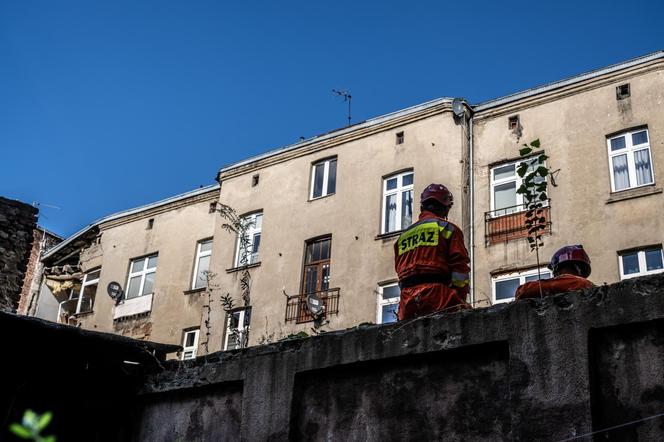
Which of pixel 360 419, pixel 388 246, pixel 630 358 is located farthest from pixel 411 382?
pixel 388 246

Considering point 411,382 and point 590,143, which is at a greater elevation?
point 590,143

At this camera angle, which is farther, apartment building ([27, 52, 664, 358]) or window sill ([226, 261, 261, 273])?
window sill ([226, 261, 261, 273])

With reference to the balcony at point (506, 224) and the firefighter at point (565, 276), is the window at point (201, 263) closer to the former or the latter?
the balcony at point (506, 224)

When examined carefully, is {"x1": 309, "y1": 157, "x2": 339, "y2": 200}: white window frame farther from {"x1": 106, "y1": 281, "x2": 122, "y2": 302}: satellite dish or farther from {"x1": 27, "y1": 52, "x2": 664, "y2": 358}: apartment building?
{"x1": 106, "y1": 281, "x2": 122, "y2": 302}: satellite dish

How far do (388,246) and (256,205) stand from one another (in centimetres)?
520

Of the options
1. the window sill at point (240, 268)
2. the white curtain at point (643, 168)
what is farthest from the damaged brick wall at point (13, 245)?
the white curtain at point (643, 168)

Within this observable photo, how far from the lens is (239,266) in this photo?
80.7ft

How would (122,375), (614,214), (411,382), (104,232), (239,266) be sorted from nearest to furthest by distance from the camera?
(411,382) → (122,375) → (614,214) → (239,266) → (104,232)

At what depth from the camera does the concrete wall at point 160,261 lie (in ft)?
85.1

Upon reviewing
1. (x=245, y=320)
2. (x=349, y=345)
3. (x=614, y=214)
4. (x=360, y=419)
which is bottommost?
(x=360, y=419)

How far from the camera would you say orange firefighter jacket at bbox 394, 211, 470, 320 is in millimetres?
7141

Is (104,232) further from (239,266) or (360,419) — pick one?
(360,419)

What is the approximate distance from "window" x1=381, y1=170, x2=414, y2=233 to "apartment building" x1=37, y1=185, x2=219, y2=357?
6.19 meters

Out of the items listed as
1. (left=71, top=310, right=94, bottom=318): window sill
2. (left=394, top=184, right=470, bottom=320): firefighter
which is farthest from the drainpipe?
(left=71, top=310, right=94, bottom=318): window sill
